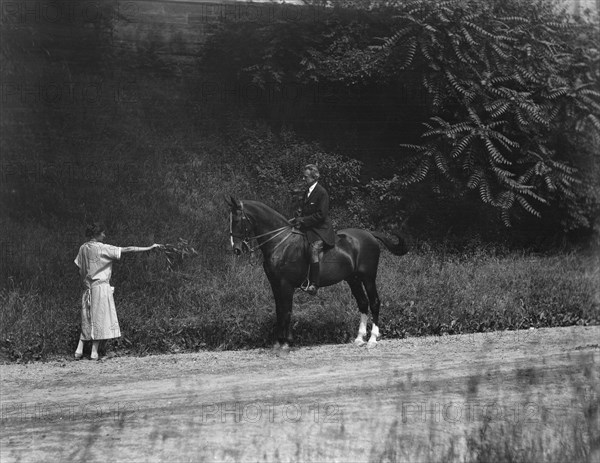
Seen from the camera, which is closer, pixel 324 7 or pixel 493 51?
pixel 493 51

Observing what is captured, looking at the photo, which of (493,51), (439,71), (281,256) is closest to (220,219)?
(281,256)

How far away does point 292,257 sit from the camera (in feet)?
35.4

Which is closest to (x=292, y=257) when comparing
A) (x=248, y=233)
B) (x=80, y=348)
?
(x=248, y=233)

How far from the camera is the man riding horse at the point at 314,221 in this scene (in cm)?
1074

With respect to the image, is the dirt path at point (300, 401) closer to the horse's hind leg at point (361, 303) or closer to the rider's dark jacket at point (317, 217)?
the horse's hind leg at point (361, 303)

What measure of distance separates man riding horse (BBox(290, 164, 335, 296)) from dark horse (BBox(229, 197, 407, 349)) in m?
0.11

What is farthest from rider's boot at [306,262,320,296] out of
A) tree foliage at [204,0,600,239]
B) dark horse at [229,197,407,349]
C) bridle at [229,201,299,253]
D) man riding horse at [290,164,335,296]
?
tree foliage at [204,0,600,239]

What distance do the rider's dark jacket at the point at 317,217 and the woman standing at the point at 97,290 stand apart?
1.99m

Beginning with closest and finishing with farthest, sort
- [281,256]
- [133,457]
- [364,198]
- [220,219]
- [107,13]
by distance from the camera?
1. [133,457]
2. [281,256]
3. [220,219]
4. [364,198]
5. [107,13]

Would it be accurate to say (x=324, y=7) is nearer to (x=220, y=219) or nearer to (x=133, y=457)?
(x=220, y=219)

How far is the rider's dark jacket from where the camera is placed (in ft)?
35.2

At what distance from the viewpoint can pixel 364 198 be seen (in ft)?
45.4

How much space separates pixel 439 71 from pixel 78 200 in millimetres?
6528

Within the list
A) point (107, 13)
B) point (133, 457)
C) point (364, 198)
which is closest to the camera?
point (133, 457)
